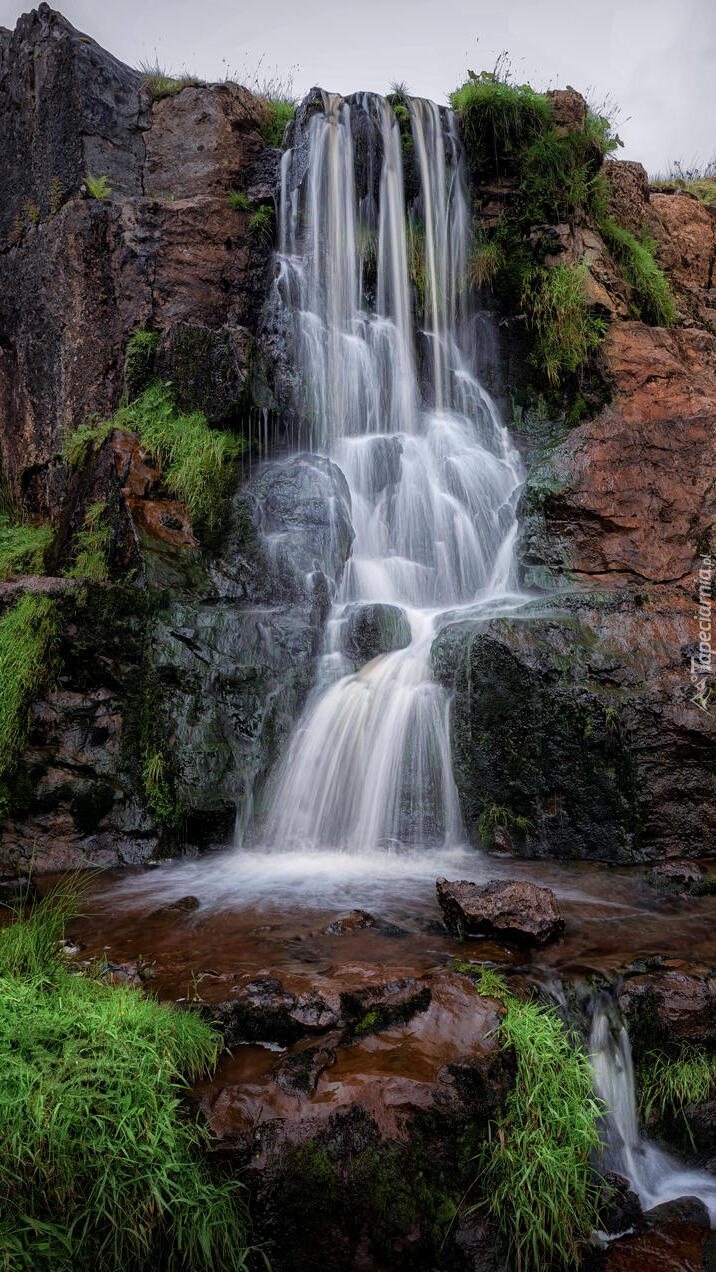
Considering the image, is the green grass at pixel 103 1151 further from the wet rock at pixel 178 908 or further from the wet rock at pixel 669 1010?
the wet rock at pixel 669 1010

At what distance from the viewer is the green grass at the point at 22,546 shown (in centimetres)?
783

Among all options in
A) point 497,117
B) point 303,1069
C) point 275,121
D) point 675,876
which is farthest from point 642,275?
point 303,1069

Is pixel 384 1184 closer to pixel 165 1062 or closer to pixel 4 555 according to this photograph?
pixel 165 1062

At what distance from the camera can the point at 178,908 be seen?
4.36m

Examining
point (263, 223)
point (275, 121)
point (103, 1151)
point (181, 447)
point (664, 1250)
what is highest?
point (275, 121)

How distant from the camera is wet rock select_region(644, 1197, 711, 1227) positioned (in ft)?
8.87

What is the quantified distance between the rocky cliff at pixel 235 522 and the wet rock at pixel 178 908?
133 cm

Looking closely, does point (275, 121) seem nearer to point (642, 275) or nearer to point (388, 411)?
point (388, 411)

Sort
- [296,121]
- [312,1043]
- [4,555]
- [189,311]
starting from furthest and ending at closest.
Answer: [296,121], [189,311], [4,555], [312,1043]

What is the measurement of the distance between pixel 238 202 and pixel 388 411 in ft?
13.0

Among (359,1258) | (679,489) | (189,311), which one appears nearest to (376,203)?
(189,311)

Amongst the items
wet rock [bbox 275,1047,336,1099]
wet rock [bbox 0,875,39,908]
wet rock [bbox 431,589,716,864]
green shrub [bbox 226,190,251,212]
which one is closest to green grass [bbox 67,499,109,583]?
wet rock [bbox 0,875,39,908]

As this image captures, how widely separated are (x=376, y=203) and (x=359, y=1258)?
11331mm

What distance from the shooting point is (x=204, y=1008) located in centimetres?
294
